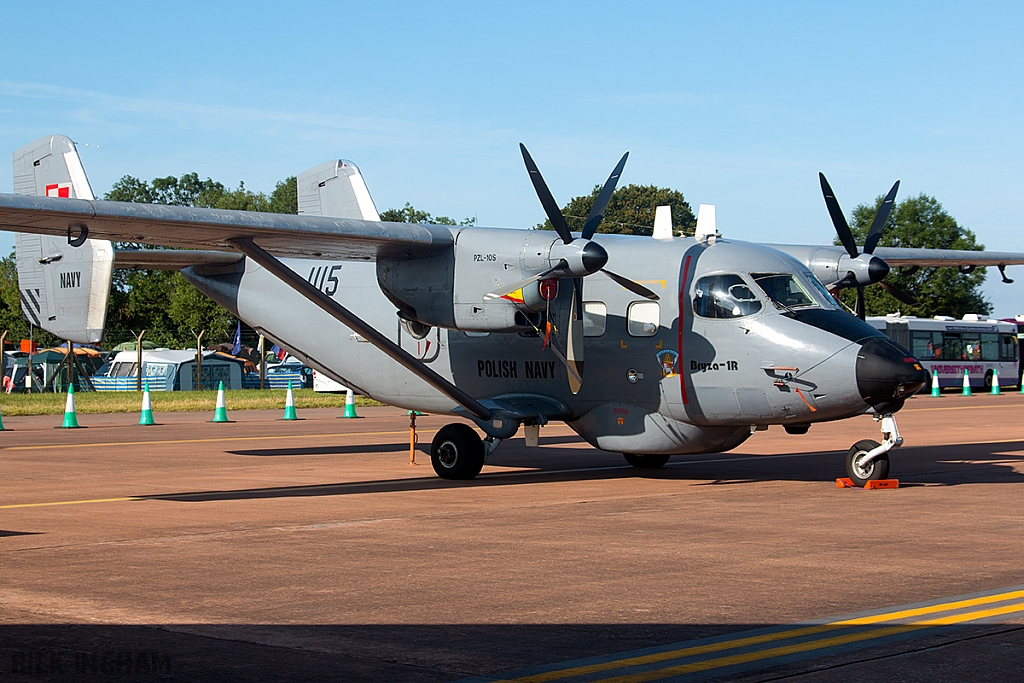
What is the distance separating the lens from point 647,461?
1753cm

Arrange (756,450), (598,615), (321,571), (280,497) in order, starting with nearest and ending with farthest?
(598,615) → (321,571) → (280,497) → (756,450)

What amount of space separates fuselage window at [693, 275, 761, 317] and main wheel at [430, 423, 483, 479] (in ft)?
12.0

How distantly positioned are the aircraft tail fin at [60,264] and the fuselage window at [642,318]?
274 inches

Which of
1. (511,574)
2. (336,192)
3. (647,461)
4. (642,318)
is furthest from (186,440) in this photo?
(511,574)

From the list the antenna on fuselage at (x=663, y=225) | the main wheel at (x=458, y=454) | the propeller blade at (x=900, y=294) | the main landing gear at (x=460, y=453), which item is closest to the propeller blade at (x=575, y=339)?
the main landing gear at (x=460, y=453)

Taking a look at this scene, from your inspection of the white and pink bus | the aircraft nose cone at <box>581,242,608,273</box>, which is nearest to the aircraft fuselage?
the aircraft nose cone at <box>581,242,608,273</box>

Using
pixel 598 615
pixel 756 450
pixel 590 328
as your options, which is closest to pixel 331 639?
pixel 598 615

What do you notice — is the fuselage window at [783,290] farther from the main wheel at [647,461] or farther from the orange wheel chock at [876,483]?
the main wheel at [647,461]

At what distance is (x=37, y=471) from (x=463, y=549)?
9.93m

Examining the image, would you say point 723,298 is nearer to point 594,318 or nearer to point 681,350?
point 681,350

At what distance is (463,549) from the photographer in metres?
9.91

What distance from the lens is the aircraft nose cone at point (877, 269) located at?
1614 cm

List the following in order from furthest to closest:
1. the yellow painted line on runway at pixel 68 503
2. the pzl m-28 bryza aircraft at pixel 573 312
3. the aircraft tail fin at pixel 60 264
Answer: the aircraft tail fin at pixel 60 264 → the pzl m-28 bryza aircraft at pixel 573 312 → the yellow painted line on runway at pixel 68 503

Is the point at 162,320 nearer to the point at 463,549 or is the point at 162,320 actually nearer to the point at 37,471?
the point at 37,471
